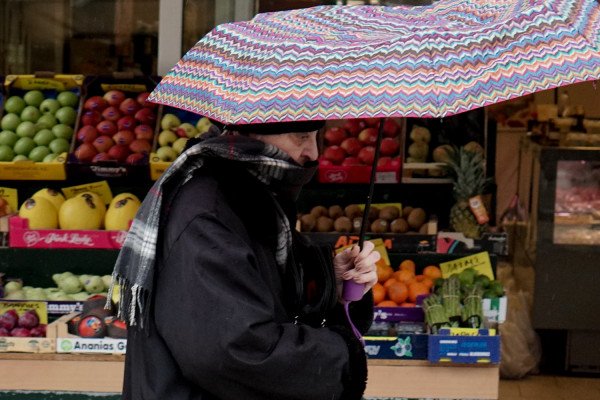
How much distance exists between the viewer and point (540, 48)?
2.05 m

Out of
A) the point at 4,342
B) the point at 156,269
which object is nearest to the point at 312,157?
the point at 156,269

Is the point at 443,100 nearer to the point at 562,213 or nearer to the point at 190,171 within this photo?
the point at 190,171

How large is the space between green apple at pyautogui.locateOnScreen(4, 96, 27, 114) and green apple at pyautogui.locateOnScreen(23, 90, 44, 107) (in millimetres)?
42

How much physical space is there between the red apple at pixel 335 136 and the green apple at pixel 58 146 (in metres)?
1.56

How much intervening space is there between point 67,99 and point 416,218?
2264 mm

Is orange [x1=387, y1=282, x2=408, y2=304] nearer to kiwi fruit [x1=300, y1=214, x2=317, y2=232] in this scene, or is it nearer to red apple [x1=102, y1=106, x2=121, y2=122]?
kiwi fruit [x1=300, y1=214, x2=317, y2=232]

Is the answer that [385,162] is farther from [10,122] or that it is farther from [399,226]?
[10,122]

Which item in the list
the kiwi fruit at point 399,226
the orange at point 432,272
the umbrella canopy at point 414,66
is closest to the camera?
the umbrella canopy at point 414,66

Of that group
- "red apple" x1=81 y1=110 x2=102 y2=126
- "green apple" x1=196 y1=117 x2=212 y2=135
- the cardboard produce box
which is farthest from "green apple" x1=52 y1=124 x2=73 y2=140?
the cardboard produce box

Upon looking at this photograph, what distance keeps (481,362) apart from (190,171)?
94.7 inches

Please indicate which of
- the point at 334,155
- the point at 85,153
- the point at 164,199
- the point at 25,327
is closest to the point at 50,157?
the point at 85,153

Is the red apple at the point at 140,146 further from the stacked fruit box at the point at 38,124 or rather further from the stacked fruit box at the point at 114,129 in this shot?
the stacked fruit box at the point at 38,124

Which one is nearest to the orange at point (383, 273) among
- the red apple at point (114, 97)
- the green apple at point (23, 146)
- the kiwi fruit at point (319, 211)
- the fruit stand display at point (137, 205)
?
the fruit stand display at point (137, 205)

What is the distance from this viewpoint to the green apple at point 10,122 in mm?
5672
